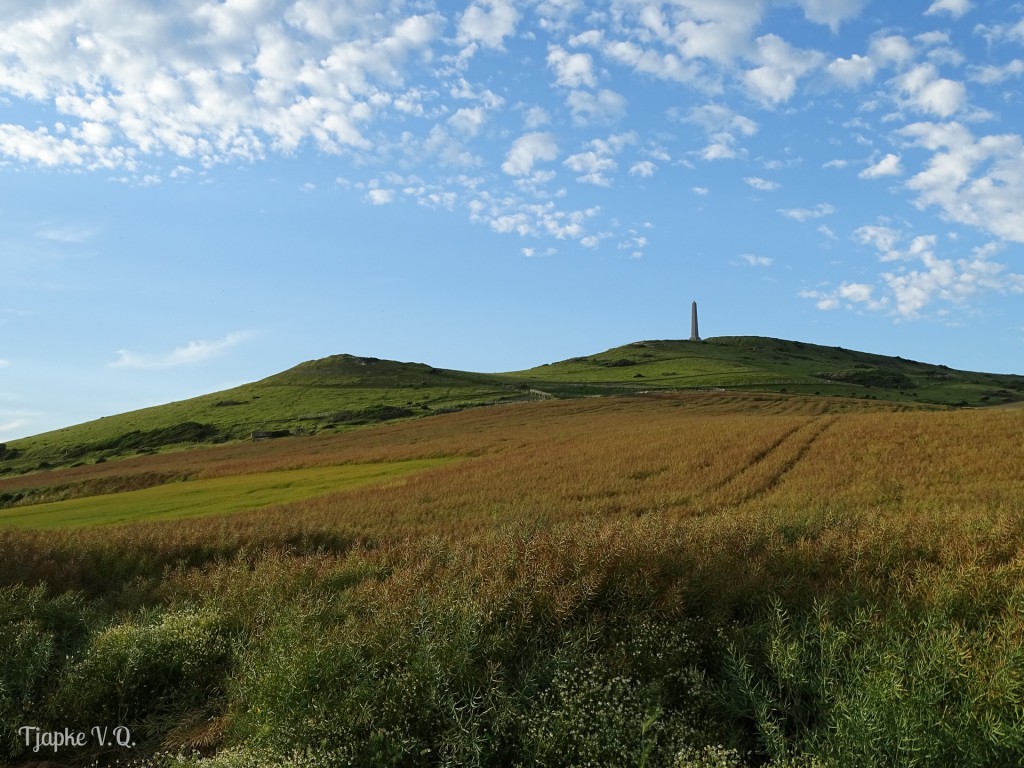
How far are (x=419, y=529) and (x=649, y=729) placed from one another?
13782mm

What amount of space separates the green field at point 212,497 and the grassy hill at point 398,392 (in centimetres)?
4699

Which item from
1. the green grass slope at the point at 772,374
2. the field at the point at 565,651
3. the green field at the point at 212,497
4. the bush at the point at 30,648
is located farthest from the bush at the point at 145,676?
the green grass slope at the point at 772,374

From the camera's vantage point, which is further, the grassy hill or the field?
the grassy hill

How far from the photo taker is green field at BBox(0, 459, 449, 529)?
30.7 meters

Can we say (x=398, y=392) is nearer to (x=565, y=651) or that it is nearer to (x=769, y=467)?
(x=769, y=467)

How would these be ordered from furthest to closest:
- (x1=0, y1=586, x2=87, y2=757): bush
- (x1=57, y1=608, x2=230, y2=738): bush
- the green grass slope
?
the green grass slope, (x1=57, y1=608, x2=230, y2=738): bush, (x1=0, y1=586, x2=87, y2=757): bush

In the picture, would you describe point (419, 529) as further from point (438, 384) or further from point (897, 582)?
point (438, 384)

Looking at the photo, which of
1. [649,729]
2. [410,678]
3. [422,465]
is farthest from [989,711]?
[422,465]

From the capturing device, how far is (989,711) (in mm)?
6168

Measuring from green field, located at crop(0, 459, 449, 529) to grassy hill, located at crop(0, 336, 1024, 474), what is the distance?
154 ft

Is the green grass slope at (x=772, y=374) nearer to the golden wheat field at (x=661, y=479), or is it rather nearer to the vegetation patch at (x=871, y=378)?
the vegetation patch at (x=871, y=378)

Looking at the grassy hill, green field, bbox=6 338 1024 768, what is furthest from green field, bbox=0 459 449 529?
the grassy hill

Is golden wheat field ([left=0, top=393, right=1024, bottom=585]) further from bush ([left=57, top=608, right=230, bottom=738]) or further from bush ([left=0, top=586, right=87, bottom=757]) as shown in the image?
bush ([left=57, top=608, right=230, bottom=738])

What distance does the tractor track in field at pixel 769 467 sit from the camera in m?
23.4
